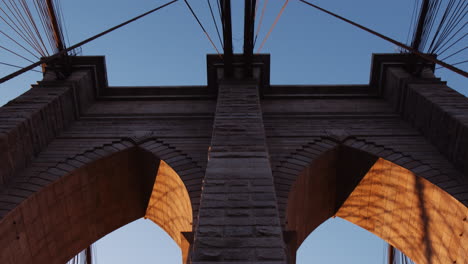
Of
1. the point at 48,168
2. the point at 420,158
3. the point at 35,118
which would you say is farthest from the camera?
the point at 35,118

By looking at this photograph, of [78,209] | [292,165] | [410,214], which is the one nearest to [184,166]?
[292,165]

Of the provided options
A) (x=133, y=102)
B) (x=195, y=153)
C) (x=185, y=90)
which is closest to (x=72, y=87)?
(x=133, y=102)

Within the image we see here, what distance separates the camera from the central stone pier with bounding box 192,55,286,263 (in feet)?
15.0

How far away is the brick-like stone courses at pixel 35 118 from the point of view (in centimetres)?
796

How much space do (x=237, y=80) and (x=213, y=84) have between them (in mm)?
1016

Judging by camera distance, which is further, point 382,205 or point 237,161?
point 382,205

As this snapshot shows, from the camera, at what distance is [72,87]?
A: 10.6m

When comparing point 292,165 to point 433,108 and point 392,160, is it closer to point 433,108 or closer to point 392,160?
point 392,160

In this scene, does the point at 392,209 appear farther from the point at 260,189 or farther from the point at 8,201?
the point at 8,201

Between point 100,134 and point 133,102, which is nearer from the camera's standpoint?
point 100,134

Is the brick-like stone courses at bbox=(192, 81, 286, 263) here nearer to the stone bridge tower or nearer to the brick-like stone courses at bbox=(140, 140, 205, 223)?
the stone bridge tower

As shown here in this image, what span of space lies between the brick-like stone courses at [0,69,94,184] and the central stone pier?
3.43 metres

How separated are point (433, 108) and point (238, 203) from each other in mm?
5379

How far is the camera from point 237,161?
6.68 m
